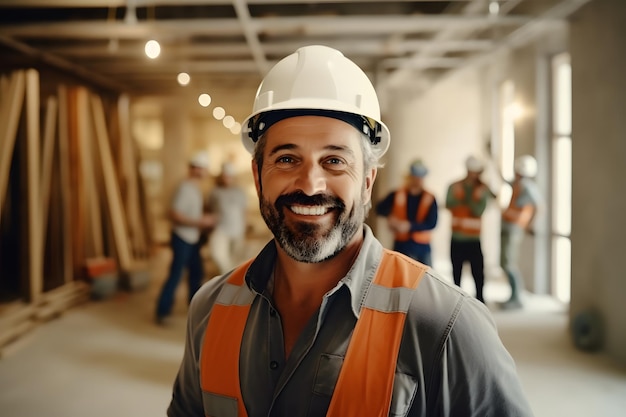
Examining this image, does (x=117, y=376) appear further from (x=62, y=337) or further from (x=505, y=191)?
(x=505, y=191)

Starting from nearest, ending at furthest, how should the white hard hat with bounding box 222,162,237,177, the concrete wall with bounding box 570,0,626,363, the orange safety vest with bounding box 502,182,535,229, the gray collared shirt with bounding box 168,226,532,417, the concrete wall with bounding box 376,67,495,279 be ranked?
1. the gray collared shirt with bounding box 168,226,532,417
2. the concrete wall with bounding box 570,0,626,363
3. the white hard hat with bounding box 222,162,237,177
4. the orange safety vest with bounding box 502,182,535,229
5. the concrete wall with bounding box 376,67,495,279

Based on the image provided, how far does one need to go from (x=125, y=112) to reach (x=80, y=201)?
10.7ft

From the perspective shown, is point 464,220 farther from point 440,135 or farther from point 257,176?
point 440,135

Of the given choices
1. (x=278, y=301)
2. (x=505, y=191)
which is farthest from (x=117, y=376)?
(x=505, y=191)

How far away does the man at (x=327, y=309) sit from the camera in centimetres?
135

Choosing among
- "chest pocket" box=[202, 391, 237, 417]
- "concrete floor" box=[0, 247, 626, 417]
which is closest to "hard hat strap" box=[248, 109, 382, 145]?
"chest pocket" box=[202, 391, 237, 417]

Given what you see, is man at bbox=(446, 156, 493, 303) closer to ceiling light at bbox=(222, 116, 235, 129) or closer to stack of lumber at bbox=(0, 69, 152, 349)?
stack of lumber at bbox=(0, 69, 152, 349)

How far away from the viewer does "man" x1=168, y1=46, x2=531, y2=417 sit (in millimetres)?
1354

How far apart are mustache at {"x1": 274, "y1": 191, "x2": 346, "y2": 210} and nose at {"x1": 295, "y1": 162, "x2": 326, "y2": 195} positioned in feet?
0.06

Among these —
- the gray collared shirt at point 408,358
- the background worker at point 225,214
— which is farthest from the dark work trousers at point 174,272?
the gray collared shirt at point 408,358

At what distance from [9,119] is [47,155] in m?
0.93

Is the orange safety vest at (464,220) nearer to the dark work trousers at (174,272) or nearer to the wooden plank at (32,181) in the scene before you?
the dark work trousers at (174,272)

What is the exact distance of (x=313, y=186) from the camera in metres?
1.52

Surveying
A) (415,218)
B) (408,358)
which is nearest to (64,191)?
(415,218)
